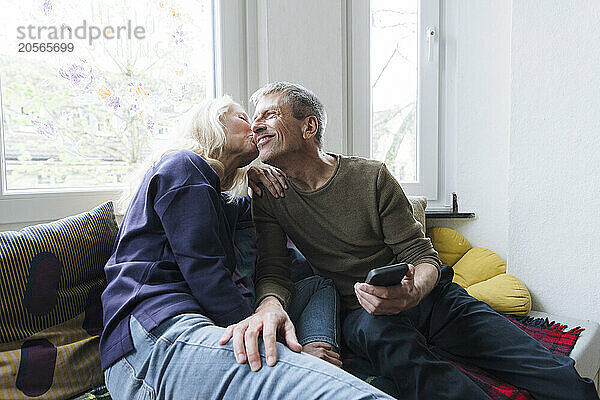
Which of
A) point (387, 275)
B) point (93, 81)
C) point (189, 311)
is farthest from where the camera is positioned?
point (93, 81)

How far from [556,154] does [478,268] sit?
64cm

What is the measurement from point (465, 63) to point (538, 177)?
0.82 m

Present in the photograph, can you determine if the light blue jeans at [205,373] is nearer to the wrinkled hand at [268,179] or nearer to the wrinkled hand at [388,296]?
the wrinkled hand at [388,296]

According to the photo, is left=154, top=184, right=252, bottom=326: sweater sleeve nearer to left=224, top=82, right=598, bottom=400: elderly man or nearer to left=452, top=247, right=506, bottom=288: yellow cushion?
left=224, top=82, right=598, bottom=400: elderly man

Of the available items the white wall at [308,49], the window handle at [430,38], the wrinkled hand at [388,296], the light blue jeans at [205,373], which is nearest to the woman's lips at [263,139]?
the wrinkled hand at [388,296]

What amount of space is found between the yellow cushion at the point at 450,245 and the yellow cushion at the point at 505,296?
1.42 ft

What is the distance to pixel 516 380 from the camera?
1.56 m

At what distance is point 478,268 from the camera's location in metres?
2.57

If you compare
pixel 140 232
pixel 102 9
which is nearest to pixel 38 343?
pixel 140 232

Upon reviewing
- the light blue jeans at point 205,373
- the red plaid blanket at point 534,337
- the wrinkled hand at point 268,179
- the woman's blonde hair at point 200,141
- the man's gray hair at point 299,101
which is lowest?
the red plaid blanket at point 534,337

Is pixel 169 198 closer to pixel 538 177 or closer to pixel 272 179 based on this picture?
pixel 272 179

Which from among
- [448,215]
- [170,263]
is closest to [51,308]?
[170,263]

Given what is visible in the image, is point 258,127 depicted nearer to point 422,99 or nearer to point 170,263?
point 170,263

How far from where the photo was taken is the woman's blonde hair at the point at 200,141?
1.60m
